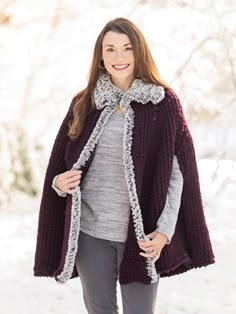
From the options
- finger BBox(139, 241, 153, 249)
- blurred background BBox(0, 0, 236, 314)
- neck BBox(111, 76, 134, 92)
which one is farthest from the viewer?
blurred background BBox(0, 0, 236, 314)

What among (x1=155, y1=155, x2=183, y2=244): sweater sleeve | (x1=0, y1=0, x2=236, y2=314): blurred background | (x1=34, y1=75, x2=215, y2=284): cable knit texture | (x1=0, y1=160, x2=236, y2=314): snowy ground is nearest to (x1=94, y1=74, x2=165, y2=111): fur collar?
(x1=34, y1=75, x2=215, y2=284): cable knit texture

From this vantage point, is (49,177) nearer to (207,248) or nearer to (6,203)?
(207,248)

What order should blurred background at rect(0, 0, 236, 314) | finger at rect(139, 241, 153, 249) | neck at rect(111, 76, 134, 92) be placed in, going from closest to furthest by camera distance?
finger at rect(139, 241, 153, 249) → neck at rect(111, 76, 134, 92) → blurred background at rect(0, 0, 236, 314)

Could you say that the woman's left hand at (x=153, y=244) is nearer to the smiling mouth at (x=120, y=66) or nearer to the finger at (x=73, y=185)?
the finger at (x=73, y=185)

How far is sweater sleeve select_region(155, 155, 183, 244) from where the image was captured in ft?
5.90

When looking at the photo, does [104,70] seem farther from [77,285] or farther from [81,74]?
[81,74]

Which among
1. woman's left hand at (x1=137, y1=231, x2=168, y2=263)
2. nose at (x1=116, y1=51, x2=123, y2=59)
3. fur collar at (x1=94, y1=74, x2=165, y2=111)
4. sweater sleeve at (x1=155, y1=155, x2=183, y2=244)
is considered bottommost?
woman's left hand at (x1=137, y1=231, x2=168, y2=263)

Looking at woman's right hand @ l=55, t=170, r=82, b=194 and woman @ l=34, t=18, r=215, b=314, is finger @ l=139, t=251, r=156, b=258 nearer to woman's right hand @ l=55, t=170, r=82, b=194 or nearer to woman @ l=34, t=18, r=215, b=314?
woman @ l=34, t=18, r=215, b=314

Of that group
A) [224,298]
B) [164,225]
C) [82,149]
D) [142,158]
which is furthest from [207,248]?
[224,298]

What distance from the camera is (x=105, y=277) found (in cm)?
189

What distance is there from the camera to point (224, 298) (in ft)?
10.5

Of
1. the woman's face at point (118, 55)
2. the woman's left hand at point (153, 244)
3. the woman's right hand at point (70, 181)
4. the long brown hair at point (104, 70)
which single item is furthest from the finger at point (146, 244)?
the woman's face at point (118, 55)

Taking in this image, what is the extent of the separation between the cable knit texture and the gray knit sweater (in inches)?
1.1

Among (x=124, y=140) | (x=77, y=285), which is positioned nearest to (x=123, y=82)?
(x=124, y=140)
